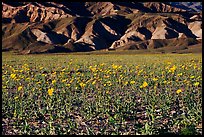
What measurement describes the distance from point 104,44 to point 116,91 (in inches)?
6325

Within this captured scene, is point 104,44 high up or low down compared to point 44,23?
down

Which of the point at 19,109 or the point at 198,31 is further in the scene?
the point at 198,31

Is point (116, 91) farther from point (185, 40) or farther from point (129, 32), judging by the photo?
point (129, 32)

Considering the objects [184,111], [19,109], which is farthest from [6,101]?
[184,111]

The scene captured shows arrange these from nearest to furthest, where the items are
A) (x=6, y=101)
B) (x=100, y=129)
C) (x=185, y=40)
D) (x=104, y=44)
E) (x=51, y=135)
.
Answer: (x=51, y=135)
(x=100, y=129)
(x=6, y=101)
(x=185, y=40)
(x=104, y=44)

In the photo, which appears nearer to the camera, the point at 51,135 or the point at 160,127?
the point at 51,135

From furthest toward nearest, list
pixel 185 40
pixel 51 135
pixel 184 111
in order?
pixel 185 40
pixel 184 111
pixel 51 135

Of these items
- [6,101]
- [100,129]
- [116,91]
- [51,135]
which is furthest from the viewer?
[116,91]

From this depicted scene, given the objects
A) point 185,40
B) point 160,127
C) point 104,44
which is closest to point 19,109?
point 160,127

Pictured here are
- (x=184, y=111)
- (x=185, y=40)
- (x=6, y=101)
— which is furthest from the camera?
(x=185, y=40)

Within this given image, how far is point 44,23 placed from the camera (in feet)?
649

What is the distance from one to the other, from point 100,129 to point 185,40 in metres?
154

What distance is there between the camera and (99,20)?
198 metres

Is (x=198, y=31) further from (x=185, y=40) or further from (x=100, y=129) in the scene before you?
(x=100, y=129)
